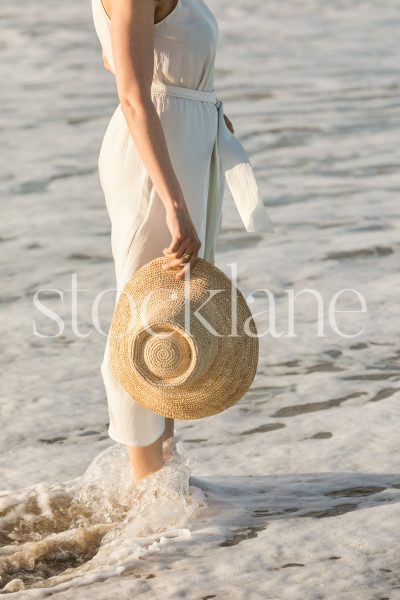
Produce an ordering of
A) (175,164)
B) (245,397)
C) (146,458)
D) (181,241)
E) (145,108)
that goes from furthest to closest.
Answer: (245,397) → (146,458) → (175,164) → (181,241) → (145,108)

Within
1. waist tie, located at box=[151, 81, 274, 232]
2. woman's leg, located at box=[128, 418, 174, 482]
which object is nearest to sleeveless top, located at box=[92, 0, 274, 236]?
waist tie, located at box=[151, 81, 274, 232]

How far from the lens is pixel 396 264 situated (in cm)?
602

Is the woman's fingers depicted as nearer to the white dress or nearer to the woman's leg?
the white dress

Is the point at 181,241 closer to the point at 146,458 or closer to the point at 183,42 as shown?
the point at 183,42

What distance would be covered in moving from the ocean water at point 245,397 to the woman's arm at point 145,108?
851mm

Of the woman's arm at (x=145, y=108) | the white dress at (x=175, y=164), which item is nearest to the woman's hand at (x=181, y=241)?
the woman's arm at (x=145, y=108)

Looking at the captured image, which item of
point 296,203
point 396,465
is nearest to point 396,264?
point 296,203

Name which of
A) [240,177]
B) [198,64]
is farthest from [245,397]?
[198,64]

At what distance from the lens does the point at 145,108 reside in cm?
290

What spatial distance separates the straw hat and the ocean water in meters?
0.43

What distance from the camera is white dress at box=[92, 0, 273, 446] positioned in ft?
10.0

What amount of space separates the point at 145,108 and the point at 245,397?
6.20 ft

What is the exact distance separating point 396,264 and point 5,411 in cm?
253

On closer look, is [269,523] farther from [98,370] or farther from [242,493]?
[98,370]
